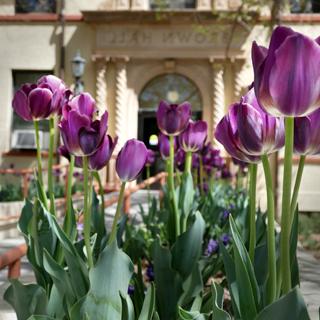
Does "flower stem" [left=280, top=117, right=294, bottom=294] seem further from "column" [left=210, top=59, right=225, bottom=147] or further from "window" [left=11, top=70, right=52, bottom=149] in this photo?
"window" [left=11, top=70, right=52, bottom=149]

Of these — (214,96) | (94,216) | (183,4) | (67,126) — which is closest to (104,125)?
(67,126)

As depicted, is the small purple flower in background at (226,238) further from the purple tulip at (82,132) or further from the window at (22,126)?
the window at (22,126)

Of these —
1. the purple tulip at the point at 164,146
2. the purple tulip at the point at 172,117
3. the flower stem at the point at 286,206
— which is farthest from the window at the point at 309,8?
the flower stem at the point at 286,206

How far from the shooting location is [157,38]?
14.6 m

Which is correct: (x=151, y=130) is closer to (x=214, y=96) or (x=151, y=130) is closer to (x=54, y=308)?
(x=214, y=96)

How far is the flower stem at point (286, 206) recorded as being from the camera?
0.91 metres

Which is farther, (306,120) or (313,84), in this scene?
(306,120)

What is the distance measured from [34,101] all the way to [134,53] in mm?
13172

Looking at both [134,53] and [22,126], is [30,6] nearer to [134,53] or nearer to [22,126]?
[22,126]

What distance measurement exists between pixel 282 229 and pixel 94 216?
58.2 inches

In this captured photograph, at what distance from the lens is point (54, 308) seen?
1497mm

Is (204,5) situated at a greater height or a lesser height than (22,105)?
greater

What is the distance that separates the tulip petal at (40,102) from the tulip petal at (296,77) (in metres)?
1.02

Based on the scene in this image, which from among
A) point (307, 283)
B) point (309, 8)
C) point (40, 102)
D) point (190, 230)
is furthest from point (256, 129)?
point (309, 8)
